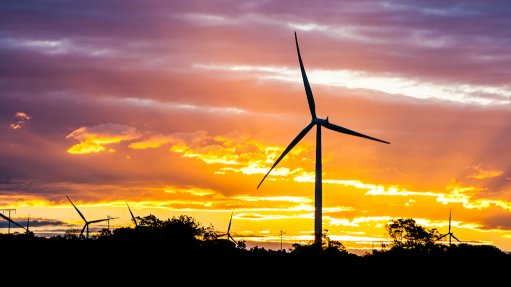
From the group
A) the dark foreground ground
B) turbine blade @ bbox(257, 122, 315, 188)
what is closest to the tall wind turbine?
turbine blade @ bbox(257, 122, 315, 188)

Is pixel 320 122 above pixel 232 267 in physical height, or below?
above

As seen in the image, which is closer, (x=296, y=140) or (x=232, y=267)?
(x=296, y=140)

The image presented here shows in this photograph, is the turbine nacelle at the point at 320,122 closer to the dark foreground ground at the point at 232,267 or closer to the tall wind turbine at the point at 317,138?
the tall wind turbine at the point at 317,138

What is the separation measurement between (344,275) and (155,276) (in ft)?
110

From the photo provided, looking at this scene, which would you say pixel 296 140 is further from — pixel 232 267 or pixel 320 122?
pixel 232 267

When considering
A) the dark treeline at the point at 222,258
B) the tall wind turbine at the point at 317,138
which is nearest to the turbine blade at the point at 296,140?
the tall wind turbine at the point at 317,138

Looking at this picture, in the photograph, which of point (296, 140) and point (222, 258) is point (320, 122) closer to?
point (296, 140)

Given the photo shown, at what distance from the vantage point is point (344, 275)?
138 m

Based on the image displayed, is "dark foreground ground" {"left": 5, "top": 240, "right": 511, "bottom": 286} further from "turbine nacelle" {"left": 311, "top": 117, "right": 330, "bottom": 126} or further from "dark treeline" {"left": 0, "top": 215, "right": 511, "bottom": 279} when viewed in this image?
"turbine nacelle" {"left": 311, "top": 117, "right": 330, "bottom": 126}

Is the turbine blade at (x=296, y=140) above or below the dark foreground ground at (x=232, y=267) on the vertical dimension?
above

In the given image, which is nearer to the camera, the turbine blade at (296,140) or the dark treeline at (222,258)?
the turbine blade at (296,140)

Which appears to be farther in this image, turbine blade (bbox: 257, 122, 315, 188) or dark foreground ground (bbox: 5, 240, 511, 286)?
dark foreground ground (bbox: 5, 240, 511, 286)

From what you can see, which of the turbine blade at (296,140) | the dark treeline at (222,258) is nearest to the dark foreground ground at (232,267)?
the dark treeline at (222,258)

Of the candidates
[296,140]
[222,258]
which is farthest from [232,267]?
[296,140]
